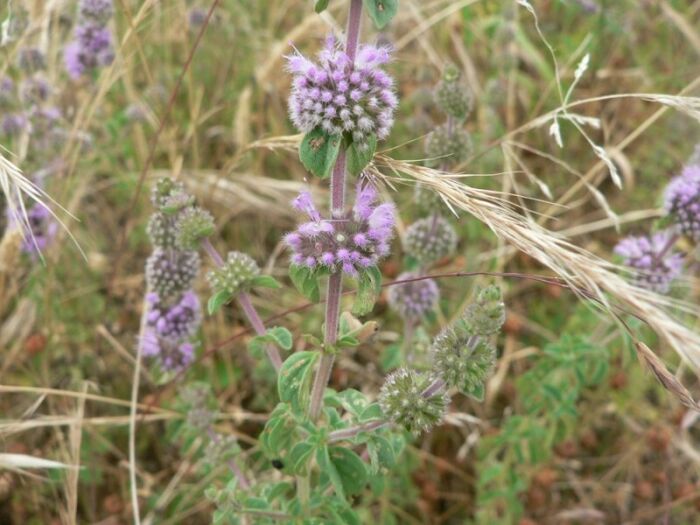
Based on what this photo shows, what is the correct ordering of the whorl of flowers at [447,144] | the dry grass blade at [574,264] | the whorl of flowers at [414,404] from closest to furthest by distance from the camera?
the dry grass blade at [574,264], the whorl of flowers at [414,404], the whorl of flowers at [447,144]

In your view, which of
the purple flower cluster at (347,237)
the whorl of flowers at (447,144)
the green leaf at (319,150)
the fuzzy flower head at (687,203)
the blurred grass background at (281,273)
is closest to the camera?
the green leaf at (319,150)

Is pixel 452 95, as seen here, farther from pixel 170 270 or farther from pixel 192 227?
pixel 170 270

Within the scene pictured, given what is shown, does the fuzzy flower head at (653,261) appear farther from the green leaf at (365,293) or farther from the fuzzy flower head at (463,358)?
the green leaf at (365,293)

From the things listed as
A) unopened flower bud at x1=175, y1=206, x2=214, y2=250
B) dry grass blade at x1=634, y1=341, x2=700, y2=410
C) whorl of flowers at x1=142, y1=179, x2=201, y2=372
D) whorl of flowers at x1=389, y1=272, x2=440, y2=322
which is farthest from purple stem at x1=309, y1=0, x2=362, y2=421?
whorl of flowers at x1=389, y1=272, x2=440, y2=322

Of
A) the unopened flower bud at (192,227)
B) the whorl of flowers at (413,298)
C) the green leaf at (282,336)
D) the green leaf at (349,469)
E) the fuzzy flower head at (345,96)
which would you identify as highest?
the fuzzy flower head at (345,96)

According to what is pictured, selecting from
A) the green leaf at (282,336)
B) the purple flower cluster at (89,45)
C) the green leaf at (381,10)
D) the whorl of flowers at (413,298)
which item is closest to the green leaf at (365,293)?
the green leaf at (282,336)

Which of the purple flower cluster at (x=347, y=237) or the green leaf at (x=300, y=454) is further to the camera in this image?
the green leaf at (x=300, y=454)

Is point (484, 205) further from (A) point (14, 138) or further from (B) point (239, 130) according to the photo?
(A) point (14, 138)
